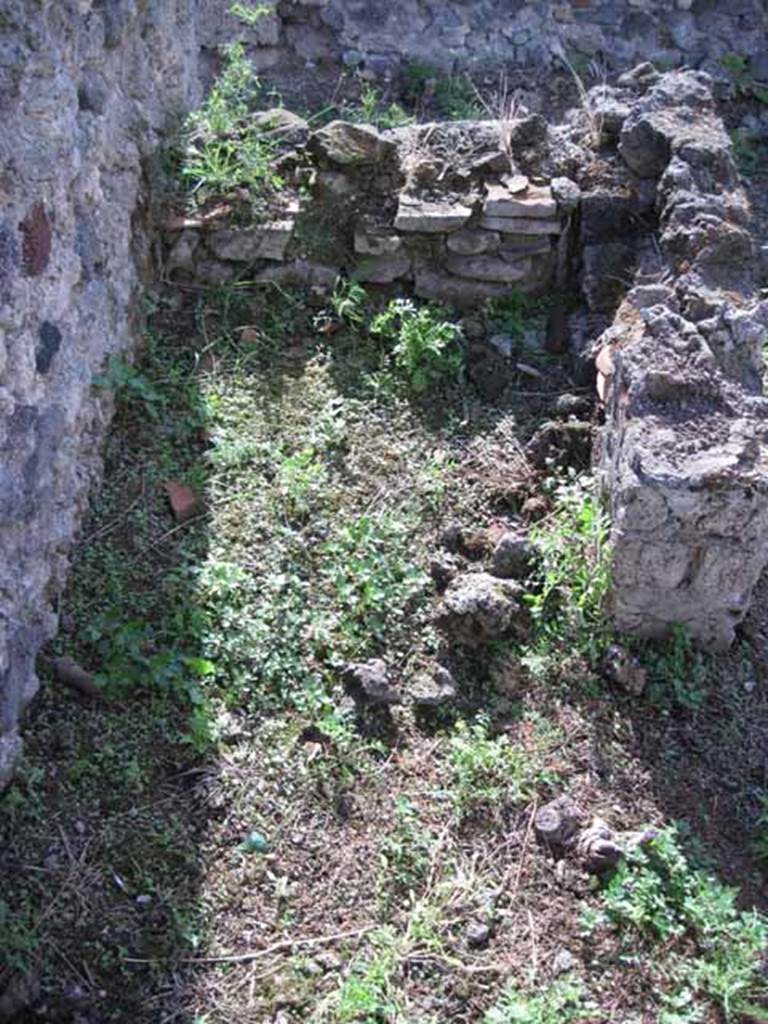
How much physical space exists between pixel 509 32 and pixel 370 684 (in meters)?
4.97

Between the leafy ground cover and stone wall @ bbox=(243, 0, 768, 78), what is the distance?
130 inches

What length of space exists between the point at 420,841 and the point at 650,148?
9.43ft

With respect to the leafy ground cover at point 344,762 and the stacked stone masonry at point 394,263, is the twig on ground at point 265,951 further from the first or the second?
the stacked stone masonry at point 394,263

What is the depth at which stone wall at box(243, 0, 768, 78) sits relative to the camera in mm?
7070

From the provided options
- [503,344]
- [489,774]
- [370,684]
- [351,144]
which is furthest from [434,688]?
[351,144]

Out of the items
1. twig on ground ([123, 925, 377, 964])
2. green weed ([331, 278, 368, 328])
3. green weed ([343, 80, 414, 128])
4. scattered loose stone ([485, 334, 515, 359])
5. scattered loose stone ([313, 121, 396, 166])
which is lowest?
twig on ground ([123, 925, 377, 964])

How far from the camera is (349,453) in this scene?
169 inches

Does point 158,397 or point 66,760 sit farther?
point 158,397

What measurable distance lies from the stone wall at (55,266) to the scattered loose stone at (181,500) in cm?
24

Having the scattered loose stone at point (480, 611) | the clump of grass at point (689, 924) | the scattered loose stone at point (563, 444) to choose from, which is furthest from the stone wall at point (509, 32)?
the clump of grass at point (689, 924)

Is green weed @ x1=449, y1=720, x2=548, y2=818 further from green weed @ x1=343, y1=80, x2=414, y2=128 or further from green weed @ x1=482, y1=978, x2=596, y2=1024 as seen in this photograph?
green weed @ x1=343, y1=80, x2=414, y2=128

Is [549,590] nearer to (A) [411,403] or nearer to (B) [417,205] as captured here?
(A) [411,403]

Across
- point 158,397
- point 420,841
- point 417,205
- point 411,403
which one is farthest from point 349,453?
point 420,841


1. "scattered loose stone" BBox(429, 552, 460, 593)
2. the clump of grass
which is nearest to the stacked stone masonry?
"scattered loose stone" BBox(429, 552, 460, 593)
